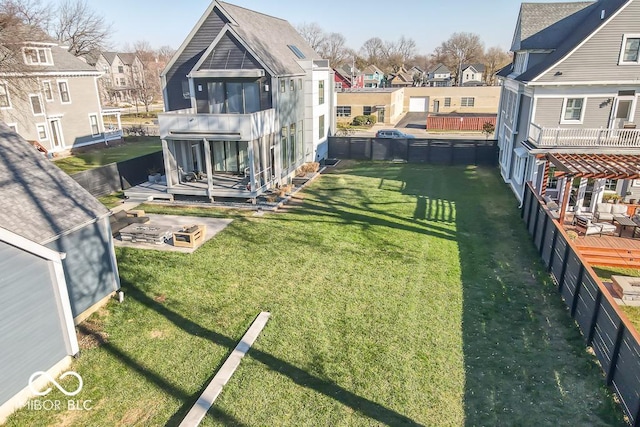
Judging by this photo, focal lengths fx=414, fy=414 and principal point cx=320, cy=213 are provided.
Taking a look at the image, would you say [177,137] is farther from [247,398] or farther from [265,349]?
[247,398]

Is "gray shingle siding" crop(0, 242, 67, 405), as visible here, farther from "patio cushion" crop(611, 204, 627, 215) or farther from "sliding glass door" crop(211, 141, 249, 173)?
"patio cushion" crop(611, 204, 627, 215)

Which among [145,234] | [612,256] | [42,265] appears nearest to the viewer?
[42,265]

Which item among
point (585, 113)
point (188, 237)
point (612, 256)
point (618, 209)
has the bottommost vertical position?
point (612, 256)

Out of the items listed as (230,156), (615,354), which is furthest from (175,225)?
(615,354)

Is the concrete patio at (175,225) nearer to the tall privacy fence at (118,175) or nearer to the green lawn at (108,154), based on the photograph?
the tall privacy fence at (118,175)

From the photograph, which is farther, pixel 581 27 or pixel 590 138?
pixel 581 27

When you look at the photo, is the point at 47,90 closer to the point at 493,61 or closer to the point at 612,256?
the point at 612,256

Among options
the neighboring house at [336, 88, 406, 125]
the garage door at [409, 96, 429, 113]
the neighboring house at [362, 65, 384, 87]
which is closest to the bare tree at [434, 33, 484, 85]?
the neighboring house at [362, 65, 384, 87]
